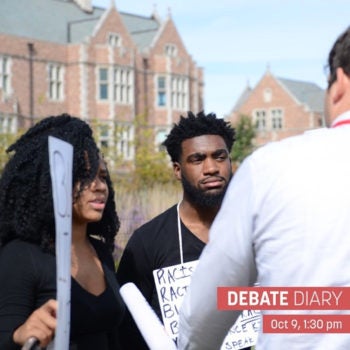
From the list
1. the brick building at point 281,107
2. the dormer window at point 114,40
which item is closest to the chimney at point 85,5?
the dormer window at point 114,40

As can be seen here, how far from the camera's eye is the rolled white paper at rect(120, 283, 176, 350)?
202 cm

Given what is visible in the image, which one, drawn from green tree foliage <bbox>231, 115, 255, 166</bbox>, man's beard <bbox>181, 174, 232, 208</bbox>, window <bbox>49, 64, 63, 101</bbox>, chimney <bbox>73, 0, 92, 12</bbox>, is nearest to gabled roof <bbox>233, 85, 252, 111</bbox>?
green tree foliage <bbox>231, 115, 255, 166</bbox>

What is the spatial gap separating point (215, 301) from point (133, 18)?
4834 cm

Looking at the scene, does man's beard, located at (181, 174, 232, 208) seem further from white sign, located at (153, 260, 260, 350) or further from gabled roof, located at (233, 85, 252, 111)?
gabled roof, located at (233, 85, 252, 111)

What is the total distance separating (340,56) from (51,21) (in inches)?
1601

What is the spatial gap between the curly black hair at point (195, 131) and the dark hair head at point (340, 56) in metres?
2.78

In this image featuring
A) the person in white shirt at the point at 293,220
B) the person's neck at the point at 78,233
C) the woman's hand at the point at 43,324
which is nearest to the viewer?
the person in white shirt at the point at 293,220

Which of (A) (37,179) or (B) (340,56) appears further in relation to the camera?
(A) (37,179)

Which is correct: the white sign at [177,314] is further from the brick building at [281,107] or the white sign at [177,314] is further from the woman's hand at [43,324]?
the brick building at [281,107]

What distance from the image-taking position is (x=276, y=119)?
5612 centimetres

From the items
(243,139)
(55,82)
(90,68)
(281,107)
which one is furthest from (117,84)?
(281,107)

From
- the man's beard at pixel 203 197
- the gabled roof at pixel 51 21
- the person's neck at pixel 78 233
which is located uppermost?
the gabled roof at pixel 51 21

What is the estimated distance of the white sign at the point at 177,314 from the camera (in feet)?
11.9

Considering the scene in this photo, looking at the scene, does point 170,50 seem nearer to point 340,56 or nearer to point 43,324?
point 43,324
